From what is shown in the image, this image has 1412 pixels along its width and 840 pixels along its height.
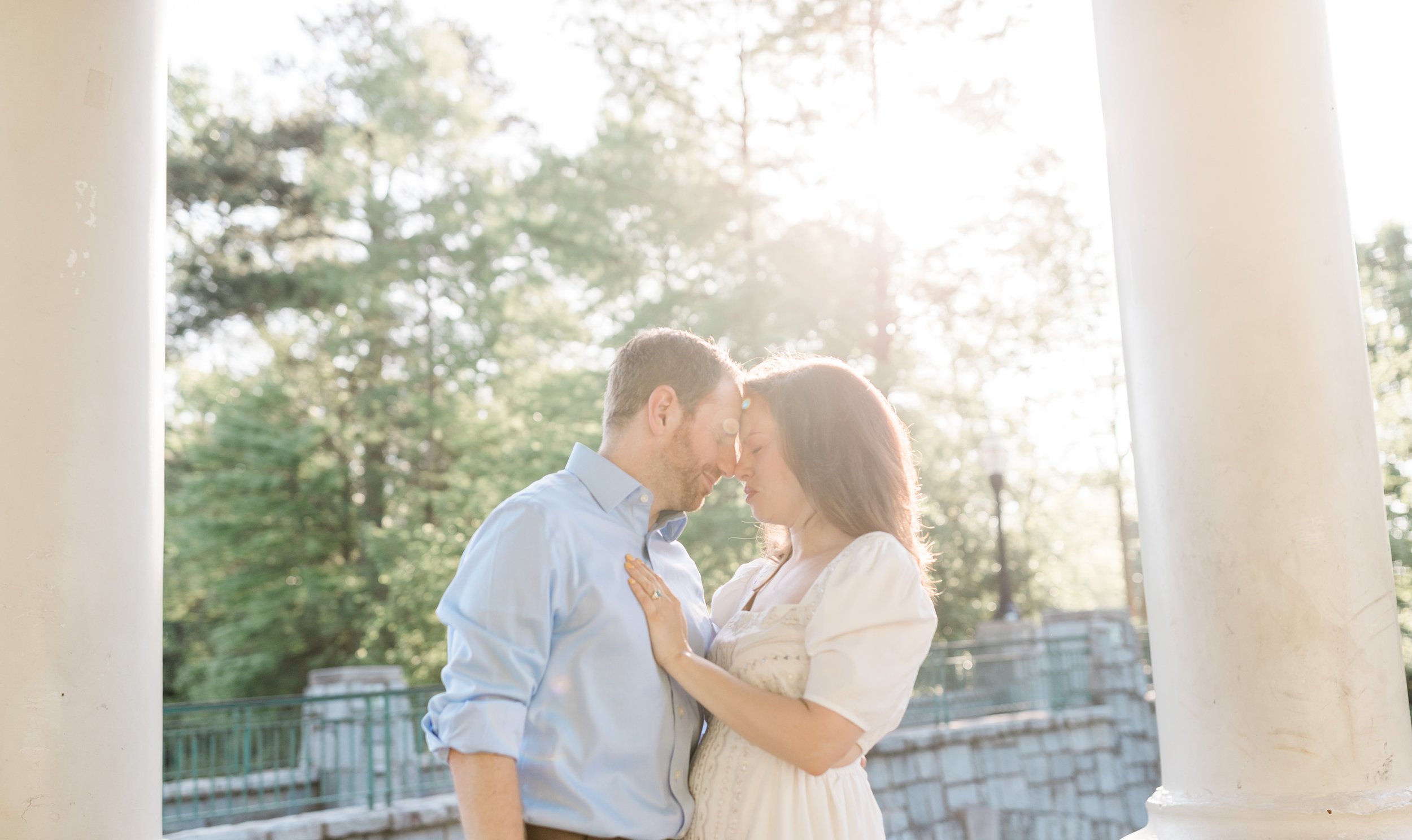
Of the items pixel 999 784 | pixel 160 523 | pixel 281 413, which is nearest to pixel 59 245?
pixel 160 523

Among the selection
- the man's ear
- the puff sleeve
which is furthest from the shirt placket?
the puff sleeve

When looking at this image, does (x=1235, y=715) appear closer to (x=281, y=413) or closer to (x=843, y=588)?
(x=843, y=588)

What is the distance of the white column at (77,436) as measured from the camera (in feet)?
6.66

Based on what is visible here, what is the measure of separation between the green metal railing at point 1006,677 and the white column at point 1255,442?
10797 millimetres

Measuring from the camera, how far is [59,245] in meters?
2.14

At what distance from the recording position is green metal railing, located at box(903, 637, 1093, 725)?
13.5 meters

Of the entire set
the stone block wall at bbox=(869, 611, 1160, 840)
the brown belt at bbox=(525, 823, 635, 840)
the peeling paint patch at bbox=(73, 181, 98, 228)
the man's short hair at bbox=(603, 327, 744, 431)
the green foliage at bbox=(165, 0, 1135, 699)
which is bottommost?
the stone block wall at bbox=(869, 611, 1160, 840)

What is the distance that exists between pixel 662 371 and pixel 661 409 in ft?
0.30

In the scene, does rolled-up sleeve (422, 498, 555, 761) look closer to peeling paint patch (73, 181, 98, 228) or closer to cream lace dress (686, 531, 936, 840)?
cream lace dress (686, 531, 936, 840)

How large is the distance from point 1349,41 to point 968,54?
7.11m

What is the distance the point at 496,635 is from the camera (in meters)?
2.41

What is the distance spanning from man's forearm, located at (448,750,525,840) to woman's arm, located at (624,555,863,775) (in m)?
0.47

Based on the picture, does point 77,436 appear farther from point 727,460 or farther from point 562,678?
point 727,460

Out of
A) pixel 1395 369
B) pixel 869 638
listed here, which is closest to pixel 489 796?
pixel 869 638
